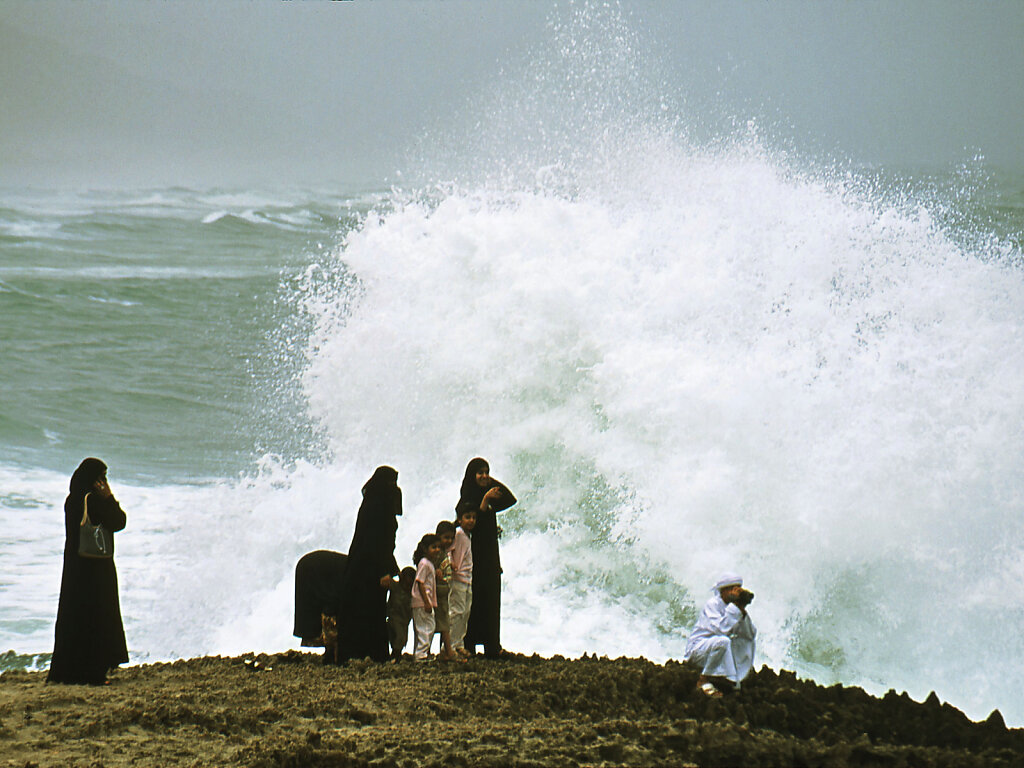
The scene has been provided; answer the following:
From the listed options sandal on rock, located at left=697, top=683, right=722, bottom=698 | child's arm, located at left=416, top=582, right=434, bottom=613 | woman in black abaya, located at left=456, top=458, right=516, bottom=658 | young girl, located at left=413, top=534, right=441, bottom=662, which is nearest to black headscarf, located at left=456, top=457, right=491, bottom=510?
woman in black abaya, located at left=456, top=458, right=516, bottom=658

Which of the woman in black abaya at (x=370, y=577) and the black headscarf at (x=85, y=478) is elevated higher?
the black headscarf at (x=85, y=478)

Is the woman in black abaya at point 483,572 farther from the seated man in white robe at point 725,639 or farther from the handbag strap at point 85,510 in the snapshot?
the handbag strap at point 85,510

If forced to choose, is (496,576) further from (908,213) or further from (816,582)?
(908,213)

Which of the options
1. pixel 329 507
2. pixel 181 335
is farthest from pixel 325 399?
pixel 181 335

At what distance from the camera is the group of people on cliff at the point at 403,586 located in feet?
22.3

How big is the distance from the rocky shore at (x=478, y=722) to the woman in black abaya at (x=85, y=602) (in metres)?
0.19

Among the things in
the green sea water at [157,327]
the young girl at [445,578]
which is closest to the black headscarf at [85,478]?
the young girl at [445,578]

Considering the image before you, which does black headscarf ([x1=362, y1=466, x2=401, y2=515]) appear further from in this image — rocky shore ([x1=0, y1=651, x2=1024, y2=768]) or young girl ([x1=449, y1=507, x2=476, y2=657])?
rocky shore ([x1=0, y1=651, x2=1024, y2=768])

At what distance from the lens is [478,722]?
5273 millimetres

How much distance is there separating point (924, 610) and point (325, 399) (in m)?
8.54

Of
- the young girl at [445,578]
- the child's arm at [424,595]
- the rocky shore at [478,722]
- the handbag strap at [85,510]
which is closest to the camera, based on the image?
the rocky shore at [478,722]

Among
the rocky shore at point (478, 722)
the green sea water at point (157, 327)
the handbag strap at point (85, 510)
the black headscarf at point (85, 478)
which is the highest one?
the green sea water at point (157, 327)

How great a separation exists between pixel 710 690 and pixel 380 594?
7.37ft

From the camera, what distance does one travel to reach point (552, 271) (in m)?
14.4
